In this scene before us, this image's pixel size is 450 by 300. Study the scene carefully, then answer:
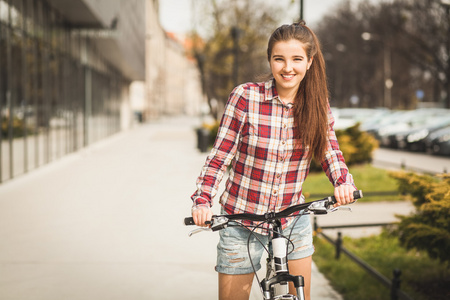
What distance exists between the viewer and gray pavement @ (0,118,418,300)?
16.9ft

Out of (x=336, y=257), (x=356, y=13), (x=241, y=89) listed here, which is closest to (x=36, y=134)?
(x=336, y=257)

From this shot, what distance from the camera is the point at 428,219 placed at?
16.2 ft

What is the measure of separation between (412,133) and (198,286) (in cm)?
2021

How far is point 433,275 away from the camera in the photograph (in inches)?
231

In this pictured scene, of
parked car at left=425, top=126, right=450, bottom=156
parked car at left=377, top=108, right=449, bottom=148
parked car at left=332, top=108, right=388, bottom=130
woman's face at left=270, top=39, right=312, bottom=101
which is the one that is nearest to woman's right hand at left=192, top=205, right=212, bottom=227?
woman's face at left=270, top=39, right=312, bottom=101

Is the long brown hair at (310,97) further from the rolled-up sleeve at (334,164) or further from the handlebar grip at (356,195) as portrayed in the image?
the handlebar grip at (356,195)

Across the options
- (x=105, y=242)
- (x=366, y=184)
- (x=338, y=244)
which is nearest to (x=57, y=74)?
(x=366, y=184)

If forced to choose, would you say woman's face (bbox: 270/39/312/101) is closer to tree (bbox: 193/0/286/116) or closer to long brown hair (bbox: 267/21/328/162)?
long brown hair (bbox: 267/21/328/162)

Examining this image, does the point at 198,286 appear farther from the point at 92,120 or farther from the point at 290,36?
the point at 92,120

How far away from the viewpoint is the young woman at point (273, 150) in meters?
2.68

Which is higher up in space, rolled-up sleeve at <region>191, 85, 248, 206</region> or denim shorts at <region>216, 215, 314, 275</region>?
rolled-up sleeve at <region>191, 85, 248, 206</region>

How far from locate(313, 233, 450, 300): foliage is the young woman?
2718 millimetres

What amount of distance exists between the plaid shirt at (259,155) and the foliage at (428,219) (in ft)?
7.38

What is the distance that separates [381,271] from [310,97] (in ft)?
12.9
